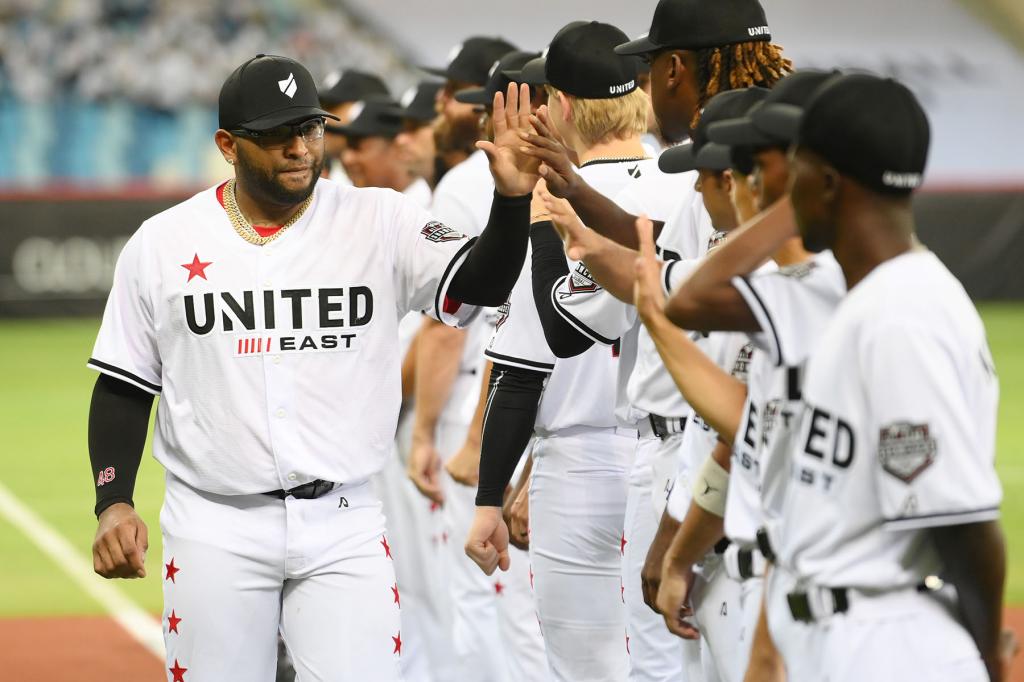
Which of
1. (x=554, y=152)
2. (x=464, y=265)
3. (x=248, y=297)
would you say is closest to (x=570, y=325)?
(x=464, y=265)

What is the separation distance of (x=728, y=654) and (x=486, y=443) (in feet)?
4.38

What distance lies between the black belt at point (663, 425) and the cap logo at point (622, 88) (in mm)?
995

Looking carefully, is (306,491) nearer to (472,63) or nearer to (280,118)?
(280,118)

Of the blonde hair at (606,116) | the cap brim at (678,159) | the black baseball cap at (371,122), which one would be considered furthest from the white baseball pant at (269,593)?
the black baseball cap at (371,122)

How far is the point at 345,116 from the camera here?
23.5 ft

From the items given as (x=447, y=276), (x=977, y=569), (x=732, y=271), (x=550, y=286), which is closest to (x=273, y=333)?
(x=447, y=276)

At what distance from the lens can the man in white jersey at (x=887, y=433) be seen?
2393 millimetres

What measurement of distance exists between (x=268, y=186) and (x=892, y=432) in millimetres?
1995

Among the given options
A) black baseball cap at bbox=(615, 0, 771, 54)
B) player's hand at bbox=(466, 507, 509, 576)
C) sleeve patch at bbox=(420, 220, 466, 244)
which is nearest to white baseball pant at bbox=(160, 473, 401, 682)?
player's hand at bbox=(466, 507, 509, 576)

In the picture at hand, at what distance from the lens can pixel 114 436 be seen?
3.97m

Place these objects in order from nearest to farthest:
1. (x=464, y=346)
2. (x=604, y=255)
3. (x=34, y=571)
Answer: (x=604, y=255) < (x=464, y=346) < (x=34, y=571)

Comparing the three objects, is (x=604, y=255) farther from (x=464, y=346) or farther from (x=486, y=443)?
(x=464, y=346)

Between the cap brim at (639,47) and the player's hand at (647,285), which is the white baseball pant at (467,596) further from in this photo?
the player's hand at (647,285)

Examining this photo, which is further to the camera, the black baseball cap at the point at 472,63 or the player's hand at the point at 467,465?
the black baseball cap at the point at 472,63
